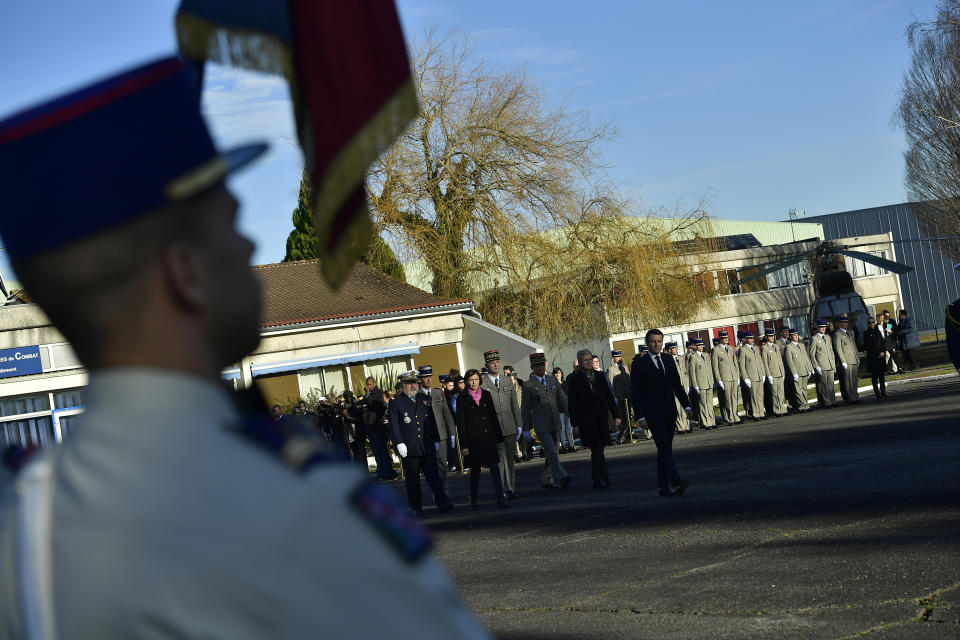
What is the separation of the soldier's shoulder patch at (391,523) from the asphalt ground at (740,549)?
210 inches

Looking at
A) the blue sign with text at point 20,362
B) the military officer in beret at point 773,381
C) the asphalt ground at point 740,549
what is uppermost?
the blue sign with text at point 20,362

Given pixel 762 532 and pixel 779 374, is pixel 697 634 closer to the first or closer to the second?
pixel 762 532

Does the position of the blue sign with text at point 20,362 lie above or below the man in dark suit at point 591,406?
above

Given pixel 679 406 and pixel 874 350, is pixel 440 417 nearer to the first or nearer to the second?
pixel 679 406

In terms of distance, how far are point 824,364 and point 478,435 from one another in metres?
13.4

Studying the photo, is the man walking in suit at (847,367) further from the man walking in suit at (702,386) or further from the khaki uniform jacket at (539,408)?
the khaki uniform jacket at (539,408)

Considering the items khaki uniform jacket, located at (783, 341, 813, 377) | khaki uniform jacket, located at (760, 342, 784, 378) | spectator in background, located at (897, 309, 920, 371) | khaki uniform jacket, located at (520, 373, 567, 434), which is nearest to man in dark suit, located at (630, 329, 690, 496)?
khaki uniform jacket, located at (520, 373, 567, 434)

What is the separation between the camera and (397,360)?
32781mm

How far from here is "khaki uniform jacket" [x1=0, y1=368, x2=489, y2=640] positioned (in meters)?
1.01

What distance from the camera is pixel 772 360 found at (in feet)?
84.4

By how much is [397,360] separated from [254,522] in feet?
105

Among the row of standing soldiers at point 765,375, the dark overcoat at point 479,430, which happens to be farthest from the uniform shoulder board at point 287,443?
the row of standing soldiers at point 765,375

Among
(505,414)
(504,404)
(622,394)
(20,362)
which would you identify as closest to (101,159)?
(505,414)

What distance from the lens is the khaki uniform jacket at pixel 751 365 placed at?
84.2 ft
